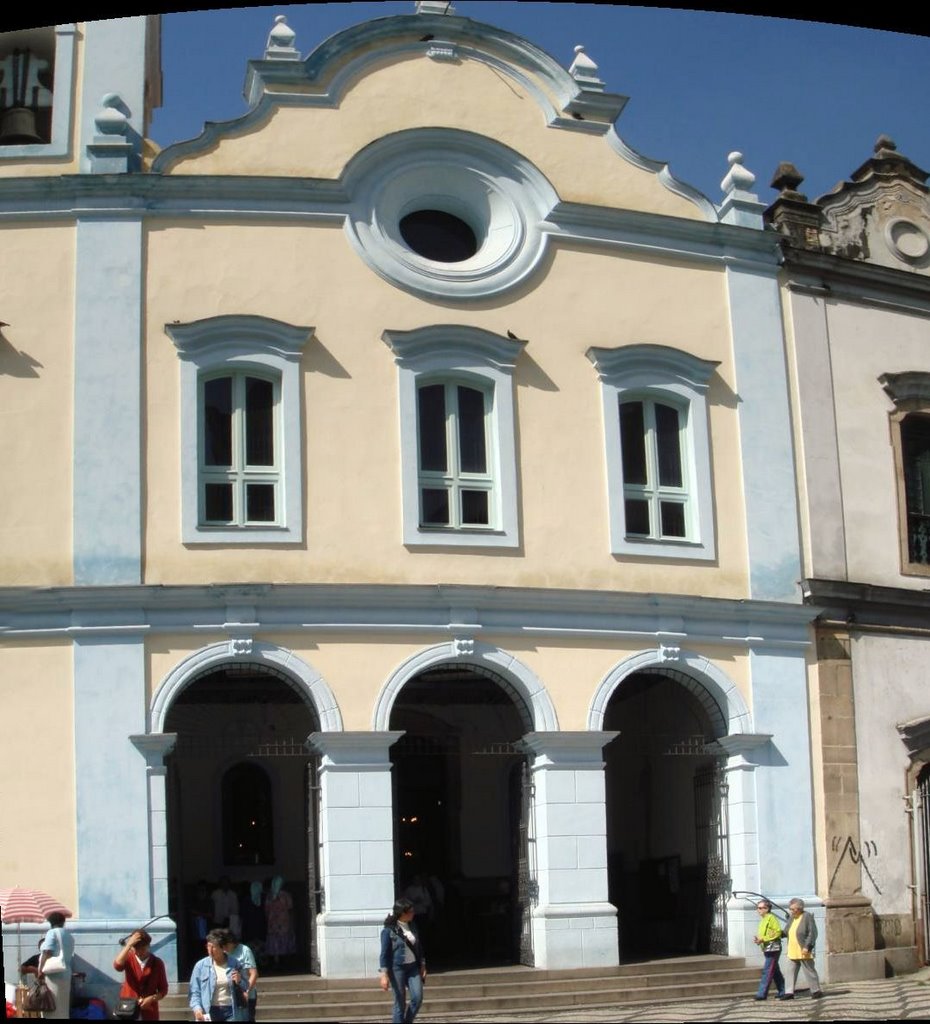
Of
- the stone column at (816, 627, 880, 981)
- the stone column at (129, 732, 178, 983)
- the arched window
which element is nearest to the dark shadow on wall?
the stone column at (129, 732, 178, 983)

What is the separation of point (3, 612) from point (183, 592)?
215cm

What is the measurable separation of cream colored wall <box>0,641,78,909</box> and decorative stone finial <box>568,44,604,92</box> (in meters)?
10.4

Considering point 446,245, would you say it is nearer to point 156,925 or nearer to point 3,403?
point 3,403

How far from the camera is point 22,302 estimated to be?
67.6ft

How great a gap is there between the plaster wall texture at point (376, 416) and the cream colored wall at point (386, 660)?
0.75 meters

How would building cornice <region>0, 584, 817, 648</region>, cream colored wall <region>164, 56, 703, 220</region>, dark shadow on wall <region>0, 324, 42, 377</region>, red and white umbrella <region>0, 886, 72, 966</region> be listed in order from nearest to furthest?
red and white umbrella <region>0, 886, 72, 966</region>, building cornice <region>0, 584, 817, 648</region>, dark shadow on wall <region>0, 324, 42, 377</region>, cream colored wall <region>164, 56, 703, 220</region>

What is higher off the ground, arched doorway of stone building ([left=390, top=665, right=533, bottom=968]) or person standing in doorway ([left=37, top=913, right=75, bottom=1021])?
arched doorway of stone building ([left=390, top=665, right=533, bottom=968])

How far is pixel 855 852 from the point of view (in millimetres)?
22125

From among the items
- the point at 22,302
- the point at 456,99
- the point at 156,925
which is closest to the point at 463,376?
the point at 456,99

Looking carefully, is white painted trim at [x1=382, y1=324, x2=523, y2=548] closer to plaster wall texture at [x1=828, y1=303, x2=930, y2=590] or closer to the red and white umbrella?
plaster wall texture at [x1=828, y1=303, x2=930, y2=590]

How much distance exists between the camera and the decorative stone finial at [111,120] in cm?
2106

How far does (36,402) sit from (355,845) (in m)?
6.66

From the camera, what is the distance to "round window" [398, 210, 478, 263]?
22562 mm

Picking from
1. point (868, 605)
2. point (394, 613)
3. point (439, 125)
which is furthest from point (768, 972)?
point (439, 125)
